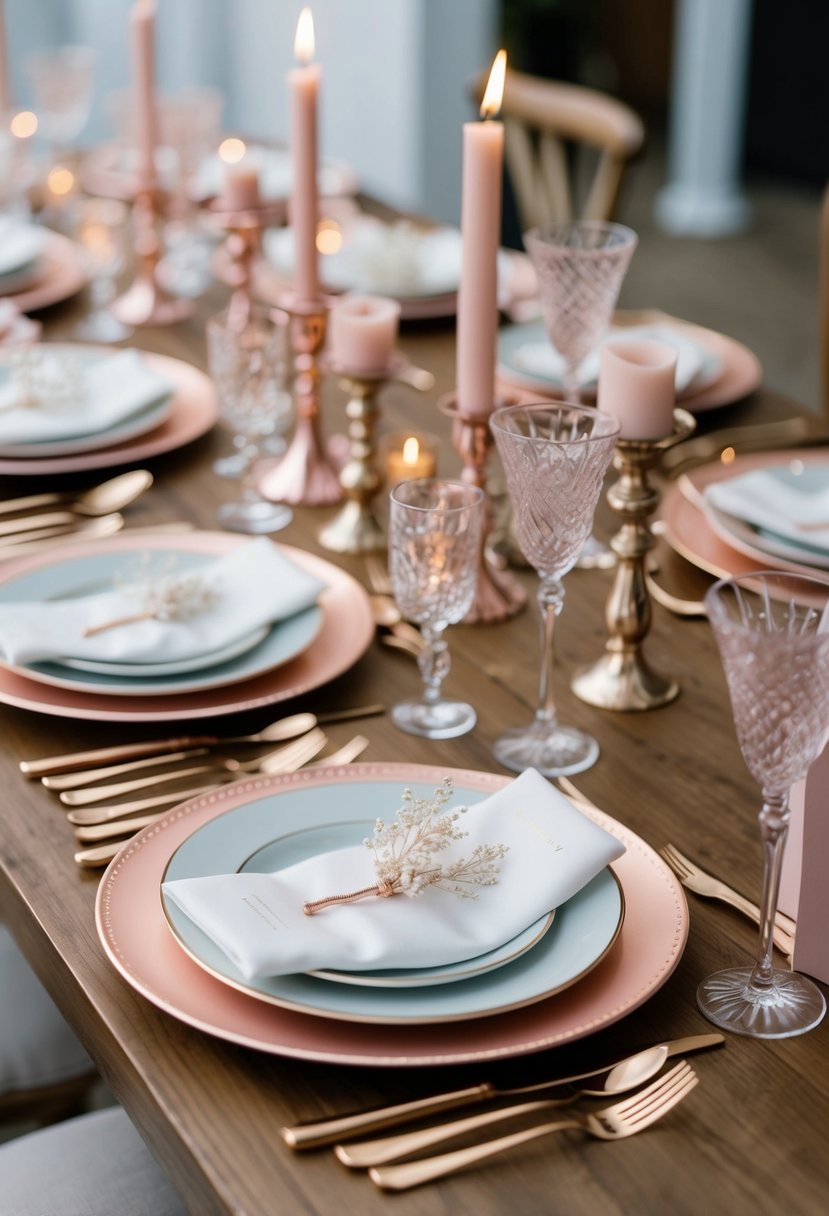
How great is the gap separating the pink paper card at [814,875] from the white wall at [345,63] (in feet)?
11.5

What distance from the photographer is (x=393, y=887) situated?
844 mm

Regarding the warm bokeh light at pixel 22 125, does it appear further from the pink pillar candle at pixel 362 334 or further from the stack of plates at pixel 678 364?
the pink pillar candle at pixel 362 334

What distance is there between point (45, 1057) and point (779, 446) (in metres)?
0.93

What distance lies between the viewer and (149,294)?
2.00m

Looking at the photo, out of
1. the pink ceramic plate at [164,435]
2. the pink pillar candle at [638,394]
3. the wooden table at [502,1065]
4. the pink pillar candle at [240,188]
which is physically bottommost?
the wooden table at [502,1065]

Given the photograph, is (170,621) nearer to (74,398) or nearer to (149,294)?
(74,398)

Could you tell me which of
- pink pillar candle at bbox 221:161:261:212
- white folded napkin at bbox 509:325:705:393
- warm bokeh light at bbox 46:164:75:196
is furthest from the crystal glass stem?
warm bokeh light at bbox 46:164:75:196

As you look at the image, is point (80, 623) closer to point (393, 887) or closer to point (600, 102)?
point (393, 887)

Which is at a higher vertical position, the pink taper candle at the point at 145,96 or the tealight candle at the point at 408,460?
the pink taper candle at the point at 145,96

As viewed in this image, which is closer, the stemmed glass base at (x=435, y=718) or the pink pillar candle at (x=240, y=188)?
the stemmed glass base at (x=435, y=718)

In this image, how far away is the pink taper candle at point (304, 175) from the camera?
4.85ft

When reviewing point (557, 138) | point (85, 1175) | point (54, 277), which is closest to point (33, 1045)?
point (85, 1175)

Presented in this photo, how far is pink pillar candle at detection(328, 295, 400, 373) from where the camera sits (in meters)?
1.36

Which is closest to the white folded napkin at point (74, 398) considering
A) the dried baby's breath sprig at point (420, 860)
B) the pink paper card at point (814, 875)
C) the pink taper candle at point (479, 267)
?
the pink taper candle at point (479, 267)
